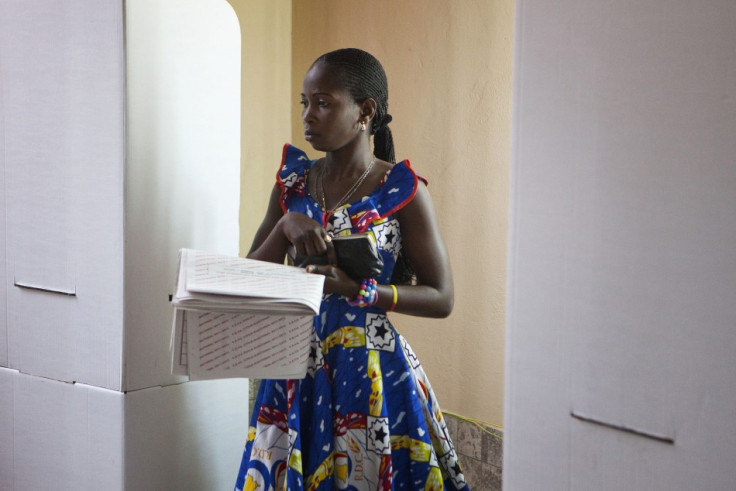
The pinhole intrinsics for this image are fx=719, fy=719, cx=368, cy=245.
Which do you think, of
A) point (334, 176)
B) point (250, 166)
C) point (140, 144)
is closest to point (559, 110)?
point (334, 176)

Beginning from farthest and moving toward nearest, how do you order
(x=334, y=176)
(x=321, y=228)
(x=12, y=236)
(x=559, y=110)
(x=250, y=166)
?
(x=250, y=166) → (x=12, y=236) → (x=334, y=176) → (x=321, y=228) → (x=559, y=110)

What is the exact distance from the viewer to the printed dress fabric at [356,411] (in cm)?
142

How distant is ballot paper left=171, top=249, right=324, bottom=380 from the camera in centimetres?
113

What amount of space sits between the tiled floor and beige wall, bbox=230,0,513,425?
0.04m

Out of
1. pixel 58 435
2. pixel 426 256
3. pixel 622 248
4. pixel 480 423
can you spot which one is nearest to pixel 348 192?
pixel 426 256

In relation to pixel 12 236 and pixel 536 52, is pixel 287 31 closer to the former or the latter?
pixel 12 236

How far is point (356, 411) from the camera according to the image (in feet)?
4.71

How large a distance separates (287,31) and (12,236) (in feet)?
4.57

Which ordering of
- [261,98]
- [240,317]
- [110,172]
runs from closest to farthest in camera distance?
Answer: [240,317], [110,172], [261,98]

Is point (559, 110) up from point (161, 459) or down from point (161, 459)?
up

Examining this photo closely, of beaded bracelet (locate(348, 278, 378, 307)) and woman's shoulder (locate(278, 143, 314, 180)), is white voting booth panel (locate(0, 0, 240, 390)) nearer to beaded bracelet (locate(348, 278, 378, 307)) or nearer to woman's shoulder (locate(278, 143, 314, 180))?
woman's shoulder (locate(278, 143, 314, 180))

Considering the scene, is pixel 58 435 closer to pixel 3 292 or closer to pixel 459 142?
pixel 3 292

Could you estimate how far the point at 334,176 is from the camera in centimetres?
157

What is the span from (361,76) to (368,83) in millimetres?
23
